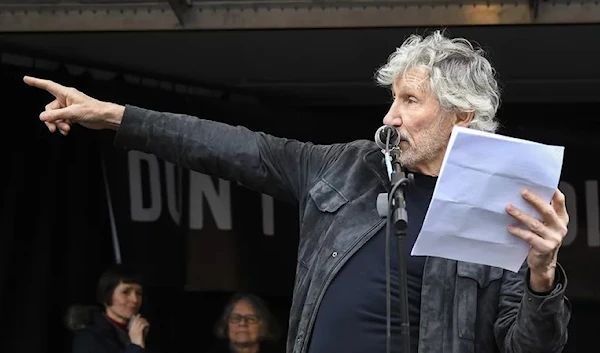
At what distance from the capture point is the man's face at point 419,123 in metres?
2.59

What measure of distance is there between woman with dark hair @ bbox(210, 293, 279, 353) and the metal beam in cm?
208

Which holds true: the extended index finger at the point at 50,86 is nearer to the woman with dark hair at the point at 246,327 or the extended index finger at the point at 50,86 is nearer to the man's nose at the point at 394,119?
the man's nose at the point at 394,119

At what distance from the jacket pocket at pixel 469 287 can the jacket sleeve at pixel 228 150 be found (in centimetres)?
45

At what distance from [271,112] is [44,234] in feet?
4.86

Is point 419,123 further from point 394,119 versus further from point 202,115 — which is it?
point 202,115

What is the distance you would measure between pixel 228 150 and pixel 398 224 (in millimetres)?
564

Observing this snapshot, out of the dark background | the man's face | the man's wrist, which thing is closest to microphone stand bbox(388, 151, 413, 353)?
the man's face

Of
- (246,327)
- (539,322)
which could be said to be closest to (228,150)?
(539,322)

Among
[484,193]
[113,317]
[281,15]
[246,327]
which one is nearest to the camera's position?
[484,193]

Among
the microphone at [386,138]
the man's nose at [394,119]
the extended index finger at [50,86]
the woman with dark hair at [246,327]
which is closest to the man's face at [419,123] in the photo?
the man's nose at [394,119]

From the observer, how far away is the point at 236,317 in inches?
245

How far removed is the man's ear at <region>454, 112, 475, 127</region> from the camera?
265 centimetres

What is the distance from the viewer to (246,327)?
6.19 metres

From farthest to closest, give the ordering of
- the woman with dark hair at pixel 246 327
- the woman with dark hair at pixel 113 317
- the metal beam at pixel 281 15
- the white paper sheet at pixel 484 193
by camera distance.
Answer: the woman with dark hair at pixel 246 327
the woman with dark hair at pixel 113 317
the metal beam at pixel 281 15
the white paper sheet at pixel 484 193
